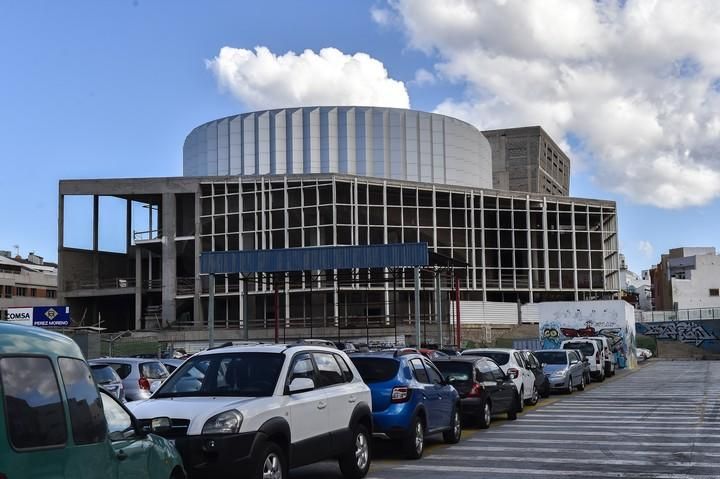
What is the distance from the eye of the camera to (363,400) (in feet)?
36.6

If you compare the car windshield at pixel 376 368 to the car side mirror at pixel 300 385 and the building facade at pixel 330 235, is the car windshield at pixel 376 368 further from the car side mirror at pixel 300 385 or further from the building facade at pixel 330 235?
the building facade at pixel 330 235

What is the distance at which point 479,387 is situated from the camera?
56.6 ft

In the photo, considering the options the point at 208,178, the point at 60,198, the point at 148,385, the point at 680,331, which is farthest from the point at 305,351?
the point at 680,331

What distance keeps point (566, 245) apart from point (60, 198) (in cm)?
4333

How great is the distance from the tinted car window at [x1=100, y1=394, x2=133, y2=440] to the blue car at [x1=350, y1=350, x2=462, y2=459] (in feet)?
20.9

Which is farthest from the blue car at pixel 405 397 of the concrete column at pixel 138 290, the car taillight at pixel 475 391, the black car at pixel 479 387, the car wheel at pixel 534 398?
the concrete column at pixel 138 290

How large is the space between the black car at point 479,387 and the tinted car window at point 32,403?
11.8 meters

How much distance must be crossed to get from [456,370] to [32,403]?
13184 millimetres

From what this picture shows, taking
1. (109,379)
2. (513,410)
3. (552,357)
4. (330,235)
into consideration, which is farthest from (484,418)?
(330,235)

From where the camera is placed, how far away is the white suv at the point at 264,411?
837cm

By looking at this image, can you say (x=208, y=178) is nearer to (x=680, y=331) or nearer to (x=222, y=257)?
(x=222, y=257)

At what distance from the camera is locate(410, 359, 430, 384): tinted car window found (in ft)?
45.2

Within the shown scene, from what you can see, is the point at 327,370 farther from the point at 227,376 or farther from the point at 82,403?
the point at 82,403

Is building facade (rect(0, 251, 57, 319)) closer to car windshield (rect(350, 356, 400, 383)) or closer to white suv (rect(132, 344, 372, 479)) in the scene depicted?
car windshield (rect(350, 356, 400, 383))
